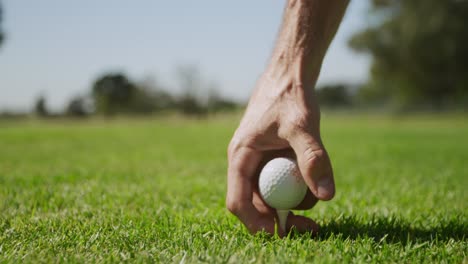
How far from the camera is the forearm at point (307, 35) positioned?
2139 millimetres

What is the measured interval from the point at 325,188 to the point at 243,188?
415mm

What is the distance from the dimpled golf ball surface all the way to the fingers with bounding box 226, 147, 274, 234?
87 millimetres

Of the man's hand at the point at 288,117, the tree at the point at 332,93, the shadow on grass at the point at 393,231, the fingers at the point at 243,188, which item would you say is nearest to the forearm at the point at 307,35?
the man's hand at the point at 288,117

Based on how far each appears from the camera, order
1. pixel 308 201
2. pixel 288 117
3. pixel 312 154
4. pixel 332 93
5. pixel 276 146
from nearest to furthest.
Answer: pixel 312 154 → pixel 288 117 → pixel 276 146 → pixel 308 201 → pixel 332 93

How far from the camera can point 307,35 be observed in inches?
84.7

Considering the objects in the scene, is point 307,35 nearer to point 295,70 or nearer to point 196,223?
point 295,70

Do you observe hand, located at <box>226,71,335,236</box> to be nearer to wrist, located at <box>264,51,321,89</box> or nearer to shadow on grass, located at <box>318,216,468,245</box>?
wrist, located at <box>264,51,321,89</box>

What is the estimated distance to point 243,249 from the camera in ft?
6.31

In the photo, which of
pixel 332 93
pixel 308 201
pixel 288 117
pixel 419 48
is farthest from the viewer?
pixel 332 93

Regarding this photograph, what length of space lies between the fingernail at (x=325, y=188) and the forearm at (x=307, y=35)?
542 millimetres

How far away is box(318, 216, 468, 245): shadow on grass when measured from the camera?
2.23 metres

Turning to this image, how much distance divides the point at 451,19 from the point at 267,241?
44.6 m

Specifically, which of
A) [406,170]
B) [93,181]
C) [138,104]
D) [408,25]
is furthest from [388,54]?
[138,104]

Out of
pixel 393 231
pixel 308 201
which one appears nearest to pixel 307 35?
pixel 308 201
